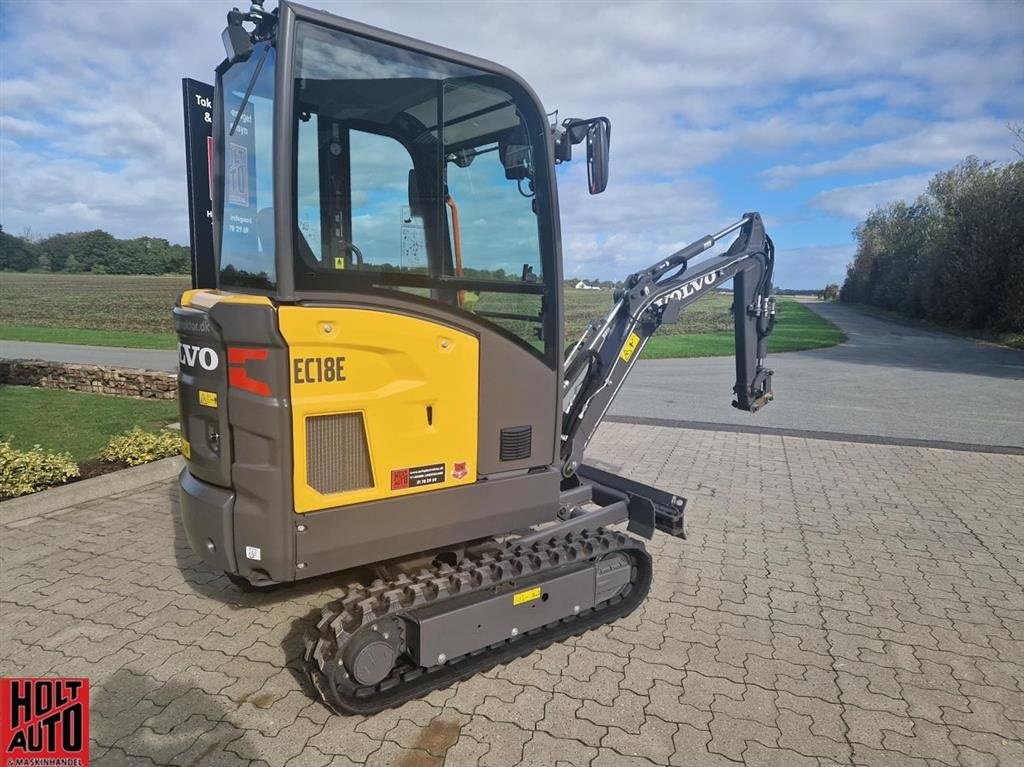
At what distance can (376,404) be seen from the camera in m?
2.98

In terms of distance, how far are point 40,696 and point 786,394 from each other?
502 inches

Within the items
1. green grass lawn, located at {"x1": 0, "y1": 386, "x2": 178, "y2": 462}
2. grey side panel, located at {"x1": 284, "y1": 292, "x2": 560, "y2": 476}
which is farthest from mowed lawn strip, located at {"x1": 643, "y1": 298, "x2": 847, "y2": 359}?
grey side panel, located at {"x1": 284, "y1": 292, "x2": 560, "y2": 476}

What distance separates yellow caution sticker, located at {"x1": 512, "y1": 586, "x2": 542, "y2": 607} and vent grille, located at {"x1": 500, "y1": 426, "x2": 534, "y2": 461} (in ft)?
2.30

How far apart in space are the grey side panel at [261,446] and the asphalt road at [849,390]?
8.33 m

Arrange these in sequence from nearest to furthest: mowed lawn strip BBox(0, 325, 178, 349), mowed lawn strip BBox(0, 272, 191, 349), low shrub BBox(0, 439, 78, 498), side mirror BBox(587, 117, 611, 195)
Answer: side mirror BBox(587, 117, 611, 195) → low shrub BBox(0, 439, 78, 498) → mowed lawn strip BBox(0, 325, 178, 349) → mowed lawn strip BBox(0, 272, 191, 349)

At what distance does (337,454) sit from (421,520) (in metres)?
0.55

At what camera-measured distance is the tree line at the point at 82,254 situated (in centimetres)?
5578

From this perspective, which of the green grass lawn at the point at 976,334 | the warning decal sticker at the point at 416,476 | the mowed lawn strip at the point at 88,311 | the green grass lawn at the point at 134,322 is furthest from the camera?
the green grass lawn at the point at 976,334

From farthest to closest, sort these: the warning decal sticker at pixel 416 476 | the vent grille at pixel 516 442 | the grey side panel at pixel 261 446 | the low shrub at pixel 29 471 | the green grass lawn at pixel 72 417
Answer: the green grass lawn at pixel 72 417
the low shrub at pixel 29 471
the vent grille at pixel 516 442
the warning decal sticker at pixel 416 476
the grey side panel at pixel 261 446

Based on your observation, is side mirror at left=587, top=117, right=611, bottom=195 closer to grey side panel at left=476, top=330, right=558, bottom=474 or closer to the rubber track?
grey side panel at left=476, top=330, right=558, bottom=474

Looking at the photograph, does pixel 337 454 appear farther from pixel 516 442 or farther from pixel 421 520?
pixel 516 442

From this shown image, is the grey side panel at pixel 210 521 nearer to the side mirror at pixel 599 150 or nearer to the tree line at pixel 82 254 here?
the side mirror at pixel 599 150

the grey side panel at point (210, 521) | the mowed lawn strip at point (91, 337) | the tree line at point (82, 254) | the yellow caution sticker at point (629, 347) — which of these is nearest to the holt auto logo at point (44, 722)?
the grey side panel at point (210, 521)

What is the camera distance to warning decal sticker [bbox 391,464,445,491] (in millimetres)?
3107
